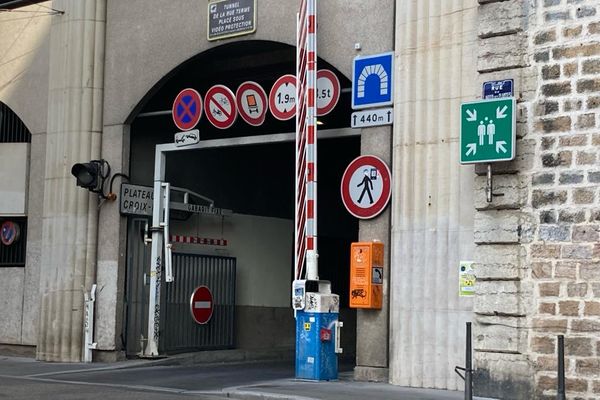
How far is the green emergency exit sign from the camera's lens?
13680 mm

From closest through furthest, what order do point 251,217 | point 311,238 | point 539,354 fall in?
point 539,354 < point 311,238 < point 251,217

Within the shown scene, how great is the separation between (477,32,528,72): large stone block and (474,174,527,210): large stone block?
5.14ft

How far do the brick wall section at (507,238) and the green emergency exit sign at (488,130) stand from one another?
0.91 feet

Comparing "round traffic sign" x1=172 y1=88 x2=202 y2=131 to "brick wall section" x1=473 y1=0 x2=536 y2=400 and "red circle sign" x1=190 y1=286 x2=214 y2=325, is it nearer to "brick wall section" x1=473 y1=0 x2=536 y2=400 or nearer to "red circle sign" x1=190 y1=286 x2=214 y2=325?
"red circle sign" x1=190 y1=286 x2=214 y2=325

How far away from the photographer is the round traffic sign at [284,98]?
56.0 ft

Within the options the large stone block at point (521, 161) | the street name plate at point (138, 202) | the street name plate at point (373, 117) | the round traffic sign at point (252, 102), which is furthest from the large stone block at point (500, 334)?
the street name plate at point (138, 202)

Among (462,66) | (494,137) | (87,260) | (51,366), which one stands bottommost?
(51,366)

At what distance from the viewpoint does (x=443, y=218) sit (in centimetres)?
1472

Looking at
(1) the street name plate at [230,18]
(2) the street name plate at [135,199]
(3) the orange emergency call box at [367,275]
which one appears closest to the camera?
(3) the orange emergency call box at [367,275]

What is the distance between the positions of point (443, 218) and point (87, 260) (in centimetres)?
799

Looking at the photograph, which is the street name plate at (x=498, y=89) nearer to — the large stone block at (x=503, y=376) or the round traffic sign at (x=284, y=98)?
the large stone block at (x=503, y=376)

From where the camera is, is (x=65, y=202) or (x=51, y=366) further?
(x=65, y=202)

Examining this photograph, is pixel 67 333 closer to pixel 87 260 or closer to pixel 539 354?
pixel 87 260

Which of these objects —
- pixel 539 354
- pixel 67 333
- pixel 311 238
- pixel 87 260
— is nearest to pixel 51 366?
pixel 67 333
